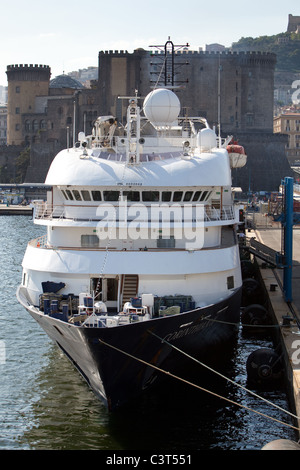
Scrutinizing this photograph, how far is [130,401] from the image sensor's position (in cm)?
2116

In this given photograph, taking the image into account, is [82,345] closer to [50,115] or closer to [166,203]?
[166,203]

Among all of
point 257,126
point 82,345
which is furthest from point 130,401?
point 257,126

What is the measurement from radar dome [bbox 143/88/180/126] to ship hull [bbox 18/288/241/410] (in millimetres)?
8580

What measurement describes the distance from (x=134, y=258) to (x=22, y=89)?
394 ft

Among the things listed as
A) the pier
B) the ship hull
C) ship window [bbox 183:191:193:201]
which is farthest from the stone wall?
the ship hull

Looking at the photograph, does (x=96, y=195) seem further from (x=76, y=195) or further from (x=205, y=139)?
(x=205, y=139)

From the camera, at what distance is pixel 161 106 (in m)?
28.8

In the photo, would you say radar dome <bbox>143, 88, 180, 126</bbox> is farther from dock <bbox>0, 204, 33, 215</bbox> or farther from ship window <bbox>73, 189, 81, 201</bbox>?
dock <bbox>0, 204, 33, 215</bbox>

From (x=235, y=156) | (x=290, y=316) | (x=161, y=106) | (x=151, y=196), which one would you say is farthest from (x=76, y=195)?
(x=235, y=156)

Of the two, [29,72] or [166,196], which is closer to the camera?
[166,196]

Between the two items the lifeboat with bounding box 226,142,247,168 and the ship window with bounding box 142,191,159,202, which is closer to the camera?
the ship window with bounding box 142,191,159,202

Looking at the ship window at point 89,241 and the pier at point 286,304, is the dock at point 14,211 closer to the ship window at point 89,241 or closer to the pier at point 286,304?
the pier at point 286,304

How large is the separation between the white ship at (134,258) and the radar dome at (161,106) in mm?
2121

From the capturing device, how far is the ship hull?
19750 mm
